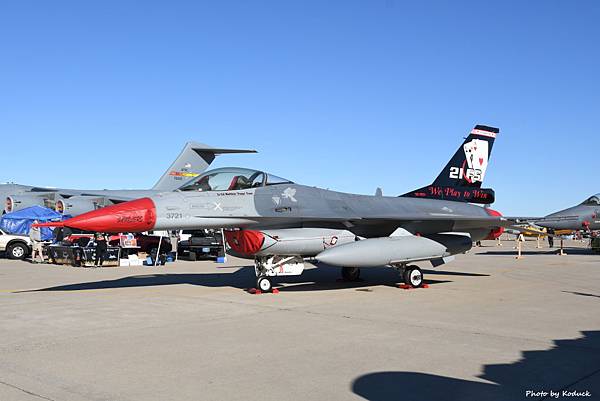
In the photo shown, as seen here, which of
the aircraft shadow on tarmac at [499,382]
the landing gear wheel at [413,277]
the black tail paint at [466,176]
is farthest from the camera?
the black tail paint at [466,176]

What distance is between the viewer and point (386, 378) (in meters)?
4.84

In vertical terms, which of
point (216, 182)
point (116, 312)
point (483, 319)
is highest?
point (216, 182)

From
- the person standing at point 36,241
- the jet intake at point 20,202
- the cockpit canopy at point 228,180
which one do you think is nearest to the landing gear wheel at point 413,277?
the cockpit canopy at point 228,180

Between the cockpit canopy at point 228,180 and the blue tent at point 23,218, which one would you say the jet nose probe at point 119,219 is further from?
the blue tent at point 23,218

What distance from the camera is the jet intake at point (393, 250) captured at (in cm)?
1049

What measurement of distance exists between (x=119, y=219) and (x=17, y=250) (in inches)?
625

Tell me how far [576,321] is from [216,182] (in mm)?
6617

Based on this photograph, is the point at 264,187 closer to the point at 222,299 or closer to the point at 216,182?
the point at 216,182

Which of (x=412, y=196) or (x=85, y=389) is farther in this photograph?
(x=412, y=196)

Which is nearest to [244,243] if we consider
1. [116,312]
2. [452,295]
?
[116,312]

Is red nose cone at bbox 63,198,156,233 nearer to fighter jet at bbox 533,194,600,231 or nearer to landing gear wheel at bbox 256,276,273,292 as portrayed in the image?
landing gear wheel at bbox 256,276,273,292

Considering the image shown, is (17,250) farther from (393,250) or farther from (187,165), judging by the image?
(393,250)

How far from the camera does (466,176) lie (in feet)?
49.3

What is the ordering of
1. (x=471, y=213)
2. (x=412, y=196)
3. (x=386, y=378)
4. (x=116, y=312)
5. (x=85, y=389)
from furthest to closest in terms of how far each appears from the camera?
(x=412, y=196), (x=471, y=213), (x=116, y=312), (x=386, y=378), (x=85, y=389)
